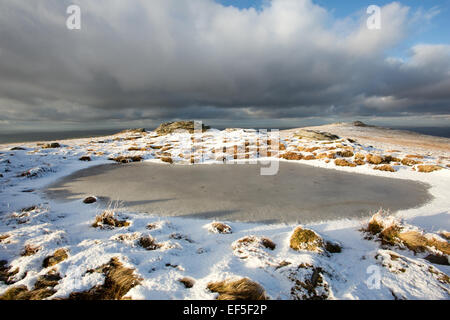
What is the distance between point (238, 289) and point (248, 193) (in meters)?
5.39

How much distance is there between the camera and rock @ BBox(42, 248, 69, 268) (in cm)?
353

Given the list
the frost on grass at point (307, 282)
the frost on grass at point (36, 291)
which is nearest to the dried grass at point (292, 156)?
the frost on grass at point (307, 282)

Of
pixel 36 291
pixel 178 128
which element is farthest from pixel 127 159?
pixel 178 128

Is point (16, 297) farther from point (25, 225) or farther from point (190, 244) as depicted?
point (25, 225)

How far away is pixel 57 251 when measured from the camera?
3.79m

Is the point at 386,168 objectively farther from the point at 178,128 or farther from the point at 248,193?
A: the point at 178,128

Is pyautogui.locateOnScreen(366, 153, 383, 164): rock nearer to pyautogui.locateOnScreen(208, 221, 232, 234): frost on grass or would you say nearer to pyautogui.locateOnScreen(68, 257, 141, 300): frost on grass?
pyautogui.locateOnScreen(208, 221, 232, 234): frost on grass

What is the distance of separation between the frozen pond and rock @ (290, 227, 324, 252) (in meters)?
1.33

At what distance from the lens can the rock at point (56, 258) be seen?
139 inches

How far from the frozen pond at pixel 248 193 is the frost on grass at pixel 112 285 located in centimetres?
302

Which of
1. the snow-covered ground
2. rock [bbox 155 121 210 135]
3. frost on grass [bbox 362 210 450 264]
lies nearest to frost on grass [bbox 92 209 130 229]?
the snow-covered ground

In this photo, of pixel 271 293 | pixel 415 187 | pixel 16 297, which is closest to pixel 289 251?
pixel 271 293

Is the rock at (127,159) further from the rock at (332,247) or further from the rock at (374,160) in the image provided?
the rock at (374,160)
